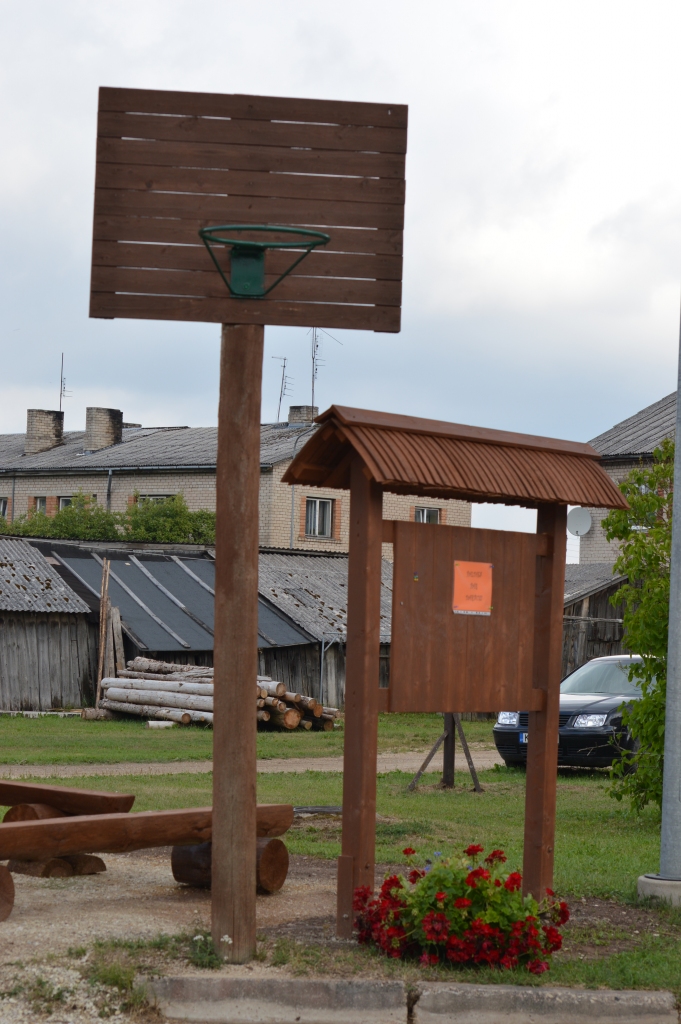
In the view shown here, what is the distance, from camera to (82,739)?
64.4 ft

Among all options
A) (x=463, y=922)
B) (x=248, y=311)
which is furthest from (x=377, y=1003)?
(x=248, y=311)

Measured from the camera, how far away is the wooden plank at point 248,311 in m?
6.45

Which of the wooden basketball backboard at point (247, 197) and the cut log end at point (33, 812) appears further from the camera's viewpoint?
the cut log end at point (33, 812)

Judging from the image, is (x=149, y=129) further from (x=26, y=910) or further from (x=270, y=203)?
(x=26, y=910)

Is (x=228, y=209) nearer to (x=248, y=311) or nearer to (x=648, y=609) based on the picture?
(x=248, y=311)

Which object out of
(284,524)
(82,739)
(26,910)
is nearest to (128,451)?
(284,524)

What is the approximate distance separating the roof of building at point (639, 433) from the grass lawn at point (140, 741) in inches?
532

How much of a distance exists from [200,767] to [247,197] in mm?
10850

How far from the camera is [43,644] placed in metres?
25.5

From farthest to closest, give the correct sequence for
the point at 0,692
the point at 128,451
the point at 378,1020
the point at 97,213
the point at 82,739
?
the point at 128,451 < the point at 0,692 < the point at 82,739 < the point at 97,213 < the point at 378,1020

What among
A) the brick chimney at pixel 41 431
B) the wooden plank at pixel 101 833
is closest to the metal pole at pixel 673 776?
the wooden plank at pixel 101 833

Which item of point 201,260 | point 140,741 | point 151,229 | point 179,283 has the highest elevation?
point 151,229

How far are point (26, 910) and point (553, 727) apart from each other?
3.12 m

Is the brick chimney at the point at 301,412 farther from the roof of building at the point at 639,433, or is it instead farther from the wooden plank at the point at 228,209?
the wooden plank at the point at 228,209
